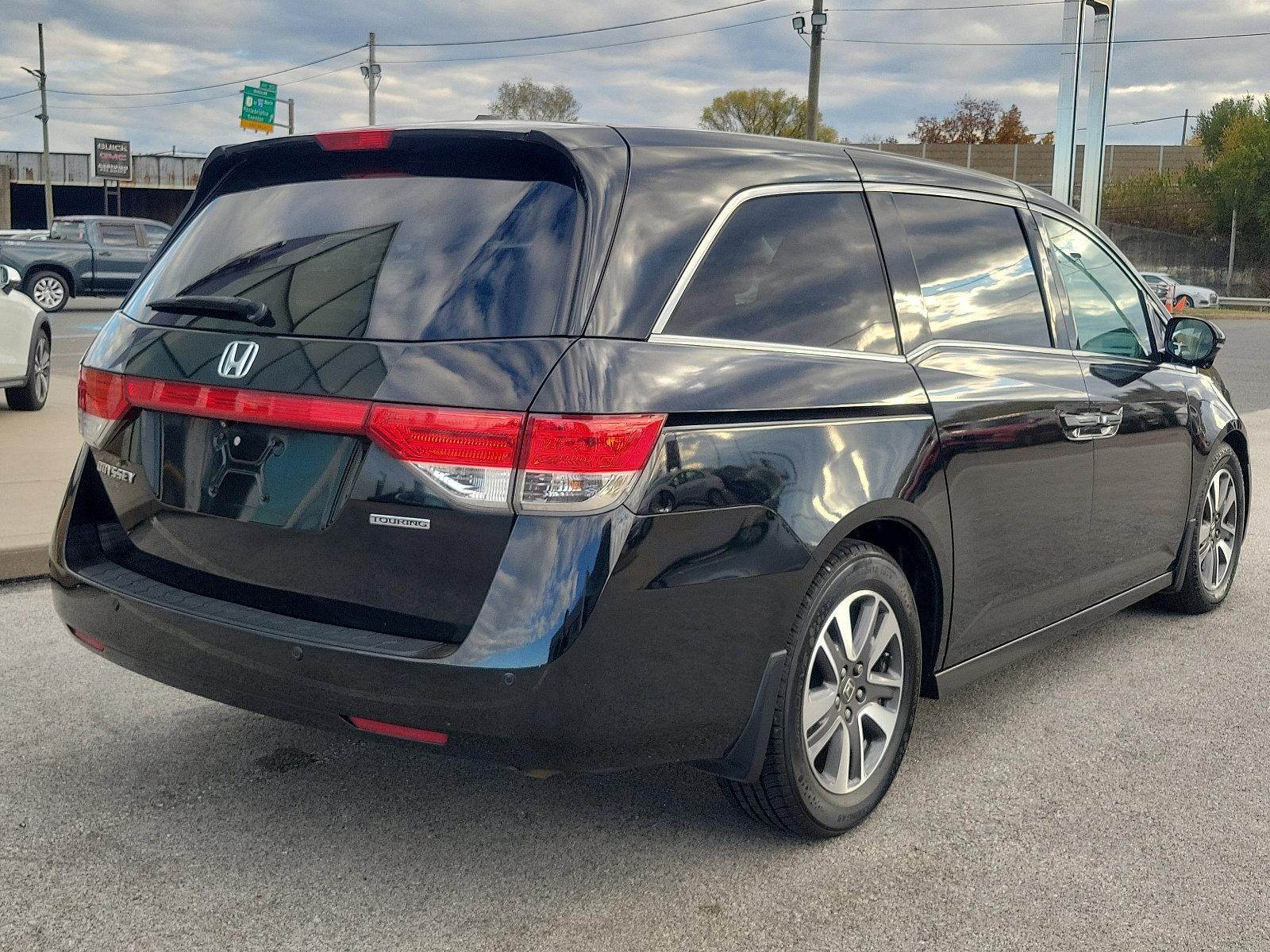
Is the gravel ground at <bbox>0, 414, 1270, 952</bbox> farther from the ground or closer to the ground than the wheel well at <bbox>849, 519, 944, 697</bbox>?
closer to the ground

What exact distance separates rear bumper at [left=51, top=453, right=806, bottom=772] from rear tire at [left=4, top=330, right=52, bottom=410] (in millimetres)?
9255

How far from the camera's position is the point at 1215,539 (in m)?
5.65

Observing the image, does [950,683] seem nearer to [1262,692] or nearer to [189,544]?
[1262,692]

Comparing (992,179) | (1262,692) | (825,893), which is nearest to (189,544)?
(825,893)

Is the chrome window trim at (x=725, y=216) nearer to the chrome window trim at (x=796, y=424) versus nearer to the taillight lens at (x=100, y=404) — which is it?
the chrome window trim at (x=796, y=424)

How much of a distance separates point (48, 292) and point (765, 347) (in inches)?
990

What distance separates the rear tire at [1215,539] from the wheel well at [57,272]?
77.4 feet

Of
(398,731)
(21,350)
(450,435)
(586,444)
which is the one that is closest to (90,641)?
(398,731)

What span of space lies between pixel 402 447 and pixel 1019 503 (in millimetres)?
2000

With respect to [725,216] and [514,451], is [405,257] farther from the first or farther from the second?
[725,216]

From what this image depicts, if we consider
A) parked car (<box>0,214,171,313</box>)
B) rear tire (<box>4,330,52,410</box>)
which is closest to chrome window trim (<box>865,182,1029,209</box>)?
rear tire (<box>4,330,52,410</box>)

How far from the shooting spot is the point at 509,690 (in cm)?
272

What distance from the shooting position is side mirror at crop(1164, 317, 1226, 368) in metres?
5.02

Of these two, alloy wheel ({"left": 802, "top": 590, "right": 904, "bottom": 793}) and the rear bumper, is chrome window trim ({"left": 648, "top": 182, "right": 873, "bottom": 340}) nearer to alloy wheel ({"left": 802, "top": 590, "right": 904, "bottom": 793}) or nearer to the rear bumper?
the rear bumper
